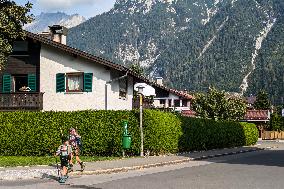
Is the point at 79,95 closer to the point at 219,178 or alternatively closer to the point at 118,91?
the point at 118,91

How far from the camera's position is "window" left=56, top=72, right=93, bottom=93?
38.3 meters

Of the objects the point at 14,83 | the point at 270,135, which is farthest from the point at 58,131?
the point at 270,135

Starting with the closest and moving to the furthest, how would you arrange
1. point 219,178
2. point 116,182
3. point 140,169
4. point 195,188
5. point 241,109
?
1. point 195,188
2. point 116,182
3. point 219,178
4. point 140,169
5. point 241,109

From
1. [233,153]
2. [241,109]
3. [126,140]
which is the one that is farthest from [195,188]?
[241,109]

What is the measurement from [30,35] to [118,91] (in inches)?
299

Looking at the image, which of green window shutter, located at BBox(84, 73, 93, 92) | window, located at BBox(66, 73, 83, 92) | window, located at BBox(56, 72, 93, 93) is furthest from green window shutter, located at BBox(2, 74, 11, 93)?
green window shutter, located at BBox(84, 73, 93, 92)

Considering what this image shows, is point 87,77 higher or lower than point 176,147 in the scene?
higher

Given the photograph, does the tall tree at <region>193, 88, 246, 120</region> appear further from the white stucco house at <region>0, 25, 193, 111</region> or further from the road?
the road

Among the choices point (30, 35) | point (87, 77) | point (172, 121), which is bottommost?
point (172, 121)

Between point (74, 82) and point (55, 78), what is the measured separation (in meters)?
1.39

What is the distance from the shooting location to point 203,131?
36.9 metres

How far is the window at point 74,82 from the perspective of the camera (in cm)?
3869

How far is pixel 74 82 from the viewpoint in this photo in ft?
128

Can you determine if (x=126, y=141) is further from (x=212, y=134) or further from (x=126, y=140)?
(x=212, y=134)
